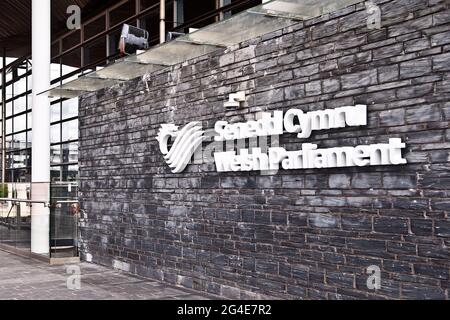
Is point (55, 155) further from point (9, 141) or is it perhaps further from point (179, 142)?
point (179, 142)

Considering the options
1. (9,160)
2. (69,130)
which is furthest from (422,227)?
(9,160)

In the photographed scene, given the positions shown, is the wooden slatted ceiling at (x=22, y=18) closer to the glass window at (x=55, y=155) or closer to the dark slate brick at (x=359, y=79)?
the glass window at (x=55, y=155)

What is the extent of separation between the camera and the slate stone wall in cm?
478

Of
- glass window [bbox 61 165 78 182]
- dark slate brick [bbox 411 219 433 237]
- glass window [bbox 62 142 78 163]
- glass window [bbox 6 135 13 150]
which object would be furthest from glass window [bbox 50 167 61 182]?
dark slate brick [bbox 411 219 433 237]

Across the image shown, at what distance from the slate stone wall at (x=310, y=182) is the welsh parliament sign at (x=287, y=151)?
8 centimetres

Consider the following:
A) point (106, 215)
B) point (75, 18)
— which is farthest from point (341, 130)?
point (75, 18)

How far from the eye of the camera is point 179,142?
792cm

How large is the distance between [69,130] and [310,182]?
11.5 m

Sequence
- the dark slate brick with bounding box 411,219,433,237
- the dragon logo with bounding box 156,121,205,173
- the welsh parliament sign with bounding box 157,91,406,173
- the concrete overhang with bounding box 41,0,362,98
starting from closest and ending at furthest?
the dark slate brick with bounding box 411,219,433,237 < the welsh parliament sign with bounding box 157,91,406,173 < the concrete overhang with bounding box 41,0,362,98 < the dragon logo with bounding box 156,121,205,173

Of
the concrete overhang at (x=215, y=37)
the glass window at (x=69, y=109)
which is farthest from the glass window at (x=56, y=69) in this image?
the concrete overhang at (x=215, y=37)

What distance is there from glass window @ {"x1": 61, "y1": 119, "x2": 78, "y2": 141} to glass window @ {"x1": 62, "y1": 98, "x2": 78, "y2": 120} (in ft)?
0.68

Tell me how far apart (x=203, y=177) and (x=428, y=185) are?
135 inches

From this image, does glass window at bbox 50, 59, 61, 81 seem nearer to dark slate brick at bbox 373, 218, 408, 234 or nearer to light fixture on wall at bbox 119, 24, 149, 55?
light fixture on wall at bbox 119, 24, 149, 55

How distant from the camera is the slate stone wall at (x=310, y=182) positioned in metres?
4.78
